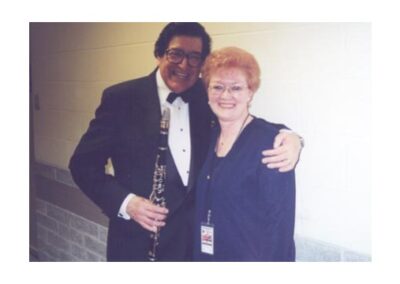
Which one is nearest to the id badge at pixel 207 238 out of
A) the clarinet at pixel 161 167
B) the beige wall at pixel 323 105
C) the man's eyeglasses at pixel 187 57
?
the clarinet at pixel 161 167

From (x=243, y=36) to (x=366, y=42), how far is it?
18.3 inches

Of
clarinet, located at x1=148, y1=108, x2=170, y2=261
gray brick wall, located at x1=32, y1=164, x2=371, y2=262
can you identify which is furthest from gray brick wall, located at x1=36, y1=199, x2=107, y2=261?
clarinet, located at x1=148, y1=108, x2=170, y2=261

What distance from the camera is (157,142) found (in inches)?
66.3

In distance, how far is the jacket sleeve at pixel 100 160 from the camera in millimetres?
1741

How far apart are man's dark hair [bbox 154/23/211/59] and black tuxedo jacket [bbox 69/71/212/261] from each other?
11cm

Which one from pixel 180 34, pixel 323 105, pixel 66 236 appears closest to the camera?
pixel 323 105

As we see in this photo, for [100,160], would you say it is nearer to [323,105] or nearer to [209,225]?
[209,225]

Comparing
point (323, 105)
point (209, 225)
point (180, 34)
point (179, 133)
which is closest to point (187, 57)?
point (180, 34)

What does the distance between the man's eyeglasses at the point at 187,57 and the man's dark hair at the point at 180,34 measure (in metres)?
0.02

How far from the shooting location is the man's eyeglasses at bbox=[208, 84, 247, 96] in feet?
5.22

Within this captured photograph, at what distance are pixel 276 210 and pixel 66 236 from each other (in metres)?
1.09

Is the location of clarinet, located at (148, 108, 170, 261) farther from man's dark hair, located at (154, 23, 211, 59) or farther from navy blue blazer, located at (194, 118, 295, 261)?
man's dark hair, located at (154, 23, 211, 59)

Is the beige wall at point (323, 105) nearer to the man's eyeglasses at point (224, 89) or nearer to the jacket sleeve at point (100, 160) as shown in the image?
the man's eyeglasses at point (224, 89)
